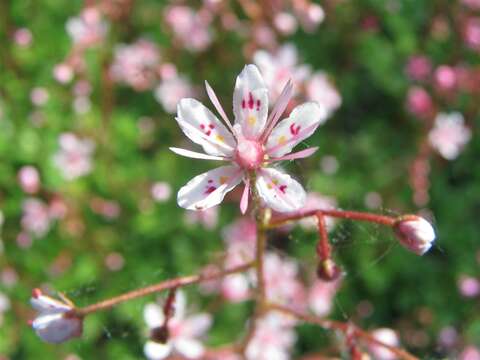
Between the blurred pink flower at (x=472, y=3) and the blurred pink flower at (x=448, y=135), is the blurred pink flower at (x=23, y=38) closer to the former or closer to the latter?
the blurred pink flower at (x=448, y=135)

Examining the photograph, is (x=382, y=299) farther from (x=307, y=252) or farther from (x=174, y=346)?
(x=174, y=346)

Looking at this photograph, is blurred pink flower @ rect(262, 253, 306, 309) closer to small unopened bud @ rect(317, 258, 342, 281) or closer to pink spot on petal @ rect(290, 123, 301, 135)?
small unopened bud @ rect(317, 258, 342, 281)

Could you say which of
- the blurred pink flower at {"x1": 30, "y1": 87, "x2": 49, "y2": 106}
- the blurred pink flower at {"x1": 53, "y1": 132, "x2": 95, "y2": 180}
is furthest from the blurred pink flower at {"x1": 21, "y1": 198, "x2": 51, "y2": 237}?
the blurred pink flower at {"x1": 30, "y1": 87, "x2": 49, "y2": 106}

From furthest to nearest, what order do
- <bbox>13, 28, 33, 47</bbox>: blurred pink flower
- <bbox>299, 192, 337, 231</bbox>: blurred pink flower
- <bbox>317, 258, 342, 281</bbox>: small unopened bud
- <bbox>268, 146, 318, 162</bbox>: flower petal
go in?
<bbox>13, 28, 33, 47</bbox>: blurred pink flower < <bbox>299, 192, 337, 231</bbox>: blurred pink flower < <bbox>317, 258, 342, 281</bbox>: small unopened bud < <bbox>268, 146, 318, 162</bbox>: flower petal

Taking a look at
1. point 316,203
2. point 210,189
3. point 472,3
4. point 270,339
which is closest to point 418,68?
point 472,3

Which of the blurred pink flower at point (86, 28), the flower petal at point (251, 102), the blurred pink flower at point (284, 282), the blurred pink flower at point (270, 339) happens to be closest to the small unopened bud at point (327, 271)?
the flower petal at point (251, 102)

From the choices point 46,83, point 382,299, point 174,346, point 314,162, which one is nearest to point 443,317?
point 382,299

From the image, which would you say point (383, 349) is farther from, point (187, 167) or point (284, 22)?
point (284, 22)
